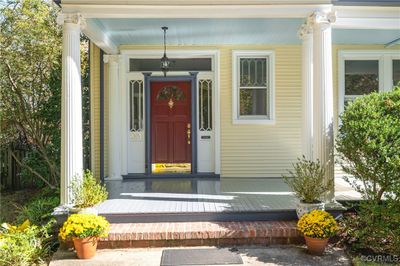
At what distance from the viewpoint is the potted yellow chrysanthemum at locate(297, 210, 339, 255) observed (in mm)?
4266

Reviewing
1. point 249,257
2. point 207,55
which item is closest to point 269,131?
point 207,55

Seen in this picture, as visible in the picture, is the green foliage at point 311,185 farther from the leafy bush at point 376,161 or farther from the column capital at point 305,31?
the column capital at point 305,31

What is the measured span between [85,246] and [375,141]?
359 cm

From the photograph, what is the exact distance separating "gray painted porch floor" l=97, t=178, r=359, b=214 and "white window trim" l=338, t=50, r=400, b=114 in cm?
212

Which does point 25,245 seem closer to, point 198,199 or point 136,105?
point 198,199

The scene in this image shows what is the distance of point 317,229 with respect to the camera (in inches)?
168

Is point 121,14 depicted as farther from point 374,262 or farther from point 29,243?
point 374,262

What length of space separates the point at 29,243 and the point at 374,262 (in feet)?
13.3

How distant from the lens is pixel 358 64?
A: 8.01 m

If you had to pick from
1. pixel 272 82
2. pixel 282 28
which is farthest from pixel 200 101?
pixel 282 28

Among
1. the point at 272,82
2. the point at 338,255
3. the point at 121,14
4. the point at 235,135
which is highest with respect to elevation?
the point at 121,14

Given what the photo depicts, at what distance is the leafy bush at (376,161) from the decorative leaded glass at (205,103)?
3677mm

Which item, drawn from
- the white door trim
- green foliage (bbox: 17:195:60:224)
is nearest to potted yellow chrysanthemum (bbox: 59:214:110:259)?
green foliage (bbox: 17:195:60:224)

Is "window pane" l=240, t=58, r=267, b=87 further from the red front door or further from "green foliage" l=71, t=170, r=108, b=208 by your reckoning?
"green foliage" l=71, t=170, r=108, b=208
